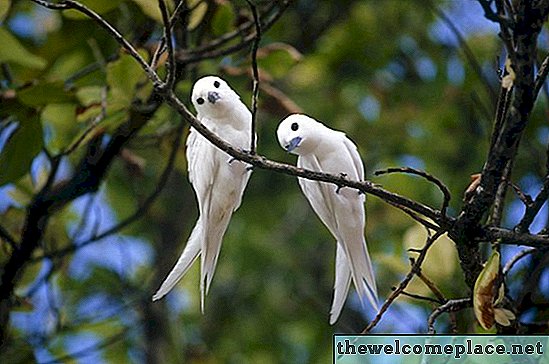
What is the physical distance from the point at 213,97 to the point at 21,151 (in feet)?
1.15

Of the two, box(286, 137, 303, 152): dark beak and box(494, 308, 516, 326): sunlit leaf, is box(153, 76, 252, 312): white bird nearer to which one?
box(286, 137, 303, 152): dark beak

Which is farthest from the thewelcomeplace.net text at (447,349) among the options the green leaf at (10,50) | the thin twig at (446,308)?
the green leaf at (10,50)

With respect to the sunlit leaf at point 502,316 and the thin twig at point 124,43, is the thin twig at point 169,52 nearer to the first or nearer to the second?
the thin twig at point 124,43

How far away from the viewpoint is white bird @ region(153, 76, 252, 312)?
22.0 inches

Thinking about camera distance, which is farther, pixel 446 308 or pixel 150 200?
pixel 150 200

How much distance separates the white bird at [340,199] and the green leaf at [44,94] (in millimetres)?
328

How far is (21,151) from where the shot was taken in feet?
2.71

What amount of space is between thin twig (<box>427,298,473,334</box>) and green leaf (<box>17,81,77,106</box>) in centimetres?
44

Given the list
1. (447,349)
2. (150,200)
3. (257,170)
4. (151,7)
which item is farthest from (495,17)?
(257,170)

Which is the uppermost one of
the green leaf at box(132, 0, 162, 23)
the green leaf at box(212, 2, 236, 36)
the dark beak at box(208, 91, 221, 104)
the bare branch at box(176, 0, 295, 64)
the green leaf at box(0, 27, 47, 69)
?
the green leaf at box(212, 2, 236, 36)

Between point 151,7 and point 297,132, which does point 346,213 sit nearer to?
point 297,132

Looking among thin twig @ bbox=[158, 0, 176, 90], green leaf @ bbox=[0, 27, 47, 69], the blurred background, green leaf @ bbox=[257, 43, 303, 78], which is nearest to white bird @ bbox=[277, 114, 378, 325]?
thin twig @ bbox=[158, 0, 176, 90]

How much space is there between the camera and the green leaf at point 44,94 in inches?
31.9

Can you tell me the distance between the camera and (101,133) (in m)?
0.84
